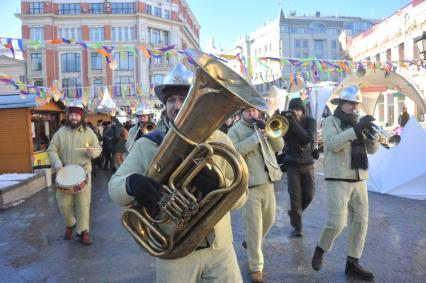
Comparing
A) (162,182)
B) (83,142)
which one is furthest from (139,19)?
(162,182)

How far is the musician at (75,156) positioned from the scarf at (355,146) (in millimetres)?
3354

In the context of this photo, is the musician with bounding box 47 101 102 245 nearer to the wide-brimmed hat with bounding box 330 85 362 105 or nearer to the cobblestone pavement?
the cobblestone pavement

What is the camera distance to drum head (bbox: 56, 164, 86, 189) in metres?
4.92

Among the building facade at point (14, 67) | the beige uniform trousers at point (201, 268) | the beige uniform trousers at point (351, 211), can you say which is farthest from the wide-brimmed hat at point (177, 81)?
the building facade at point (14, 67)

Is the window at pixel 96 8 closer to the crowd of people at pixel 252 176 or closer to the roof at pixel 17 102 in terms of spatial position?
the roof at pixel 17 102

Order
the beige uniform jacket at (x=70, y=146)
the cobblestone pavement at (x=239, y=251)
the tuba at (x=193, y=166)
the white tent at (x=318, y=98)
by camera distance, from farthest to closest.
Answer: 1. the white tent at (x=318, y=98)
2. the beige uniform jacket at (x=70, y=146)
3. the cobblestone pavement at (x=239, y=251)
4. the tuba at (x=193, y=166)

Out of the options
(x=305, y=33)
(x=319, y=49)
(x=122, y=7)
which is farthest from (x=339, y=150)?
(x=319, y=49)

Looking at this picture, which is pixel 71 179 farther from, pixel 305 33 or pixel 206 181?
pixel 305 33

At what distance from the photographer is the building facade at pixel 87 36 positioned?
50500 millimetres

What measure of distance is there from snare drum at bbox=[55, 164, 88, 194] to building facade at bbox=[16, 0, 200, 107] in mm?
45818

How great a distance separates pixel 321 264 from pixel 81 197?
3.27 metres

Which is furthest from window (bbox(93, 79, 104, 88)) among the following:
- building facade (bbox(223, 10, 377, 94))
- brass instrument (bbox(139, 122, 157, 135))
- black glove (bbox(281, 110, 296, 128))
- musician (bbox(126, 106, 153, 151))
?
black glove (bbox(281, 110, 296, 128))

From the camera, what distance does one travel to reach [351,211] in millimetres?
3748

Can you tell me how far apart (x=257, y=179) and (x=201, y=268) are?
5.99 ft
